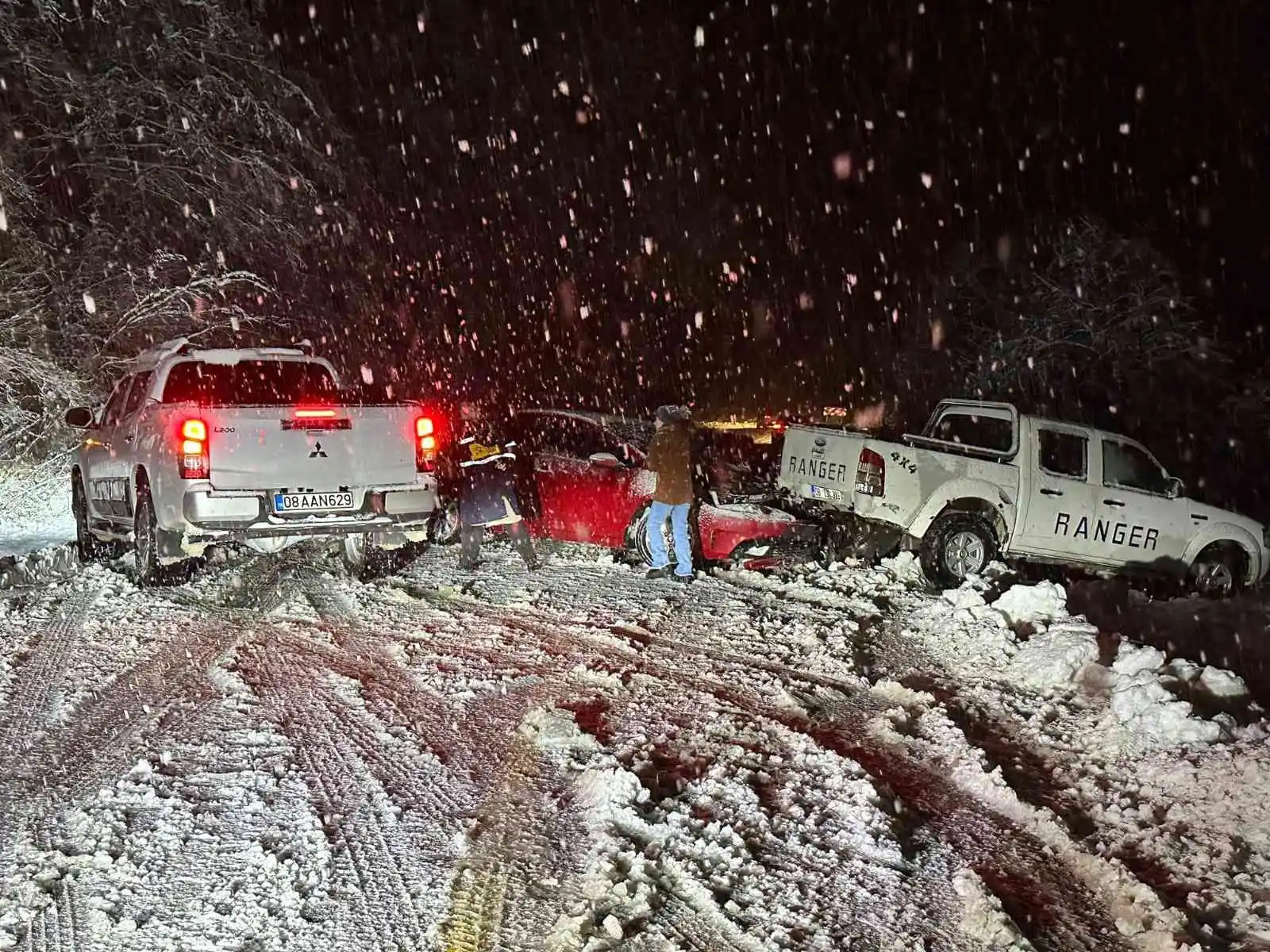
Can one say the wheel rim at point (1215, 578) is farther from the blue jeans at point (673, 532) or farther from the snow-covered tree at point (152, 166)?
the snow-covered tree at point (152, 166)

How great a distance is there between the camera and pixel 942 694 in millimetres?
6078

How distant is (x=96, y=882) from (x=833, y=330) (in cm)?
3724

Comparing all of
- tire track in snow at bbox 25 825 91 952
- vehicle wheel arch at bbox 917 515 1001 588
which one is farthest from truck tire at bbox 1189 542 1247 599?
tire track in snow at bbox 25 825 91 952

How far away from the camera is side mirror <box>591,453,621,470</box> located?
10047mm

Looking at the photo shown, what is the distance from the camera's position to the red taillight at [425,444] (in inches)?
349

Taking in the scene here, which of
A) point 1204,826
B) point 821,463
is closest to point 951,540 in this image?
point 821,463

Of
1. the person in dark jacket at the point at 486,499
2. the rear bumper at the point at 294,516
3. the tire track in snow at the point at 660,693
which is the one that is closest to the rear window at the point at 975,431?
the person in dark jacket at the point at 486,499

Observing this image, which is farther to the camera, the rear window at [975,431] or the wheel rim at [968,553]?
the rear window at [975,431]

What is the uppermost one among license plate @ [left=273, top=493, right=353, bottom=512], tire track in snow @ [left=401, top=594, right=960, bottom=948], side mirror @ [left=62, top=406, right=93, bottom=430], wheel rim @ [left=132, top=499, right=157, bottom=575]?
side mirror @ [left=62, top=406, right=93, bottom=430]

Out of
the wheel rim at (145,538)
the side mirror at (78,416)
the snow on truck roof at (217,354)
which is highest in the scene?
the snow on truck roof at (217,354)

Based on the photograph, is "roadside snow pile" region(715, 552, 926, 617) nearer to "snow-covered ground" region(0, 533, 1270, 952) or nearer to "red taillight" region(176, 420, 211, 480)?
"snow-covered ground" region(0, 533, 1270, 952)

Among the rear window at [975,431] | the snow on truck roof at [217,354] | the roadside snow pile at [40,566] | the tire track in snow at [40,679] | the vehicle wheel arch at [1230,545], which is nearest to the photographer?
the tire track in snow at [40,679]

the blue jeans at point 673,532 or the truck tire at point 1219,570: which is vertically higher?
the blue jeans at point 673,532

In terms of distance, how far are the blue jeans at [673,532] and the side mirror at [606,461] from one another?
0.91 metres
